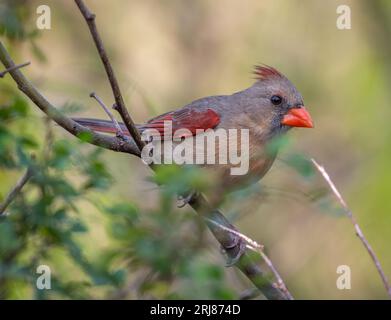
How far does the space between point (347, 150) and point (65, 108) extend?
13.0 feet

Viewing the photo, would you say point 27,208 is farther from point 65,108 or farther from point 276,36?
point 276,36

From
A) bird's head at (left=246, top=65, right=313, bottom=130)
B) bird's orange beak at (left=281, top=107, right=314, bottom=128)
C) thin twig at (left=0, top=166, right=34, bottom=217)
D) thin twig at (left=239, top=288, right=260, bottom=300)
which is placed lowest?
thin twig at (left=239, top=288, right=260, bottom=300)

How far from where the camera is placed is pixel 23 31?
150 inches

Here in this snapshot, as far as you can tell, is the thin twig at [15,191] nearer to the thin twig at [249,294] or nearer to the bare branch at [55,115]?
the bare branch at [55,115]

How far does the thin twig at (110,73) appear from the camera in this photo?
2.40 metres

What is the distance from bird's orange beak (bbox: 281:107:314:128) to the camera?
4328 millimetres

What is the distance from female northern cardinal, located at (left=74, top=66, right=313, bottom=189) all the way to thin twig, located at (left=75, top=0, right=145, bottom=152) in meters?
1.36

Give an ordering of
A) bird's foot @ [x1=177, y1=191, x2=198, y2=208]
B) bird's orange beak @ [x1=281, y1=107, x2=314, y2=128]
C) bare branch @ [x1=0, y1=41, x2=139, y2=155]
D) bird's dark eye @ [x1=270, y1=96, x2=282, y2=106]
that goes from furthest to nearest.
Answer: bird's dark eye @ [x1=270, y1=96, x2=282, y2=106], bird's orange beak @ [x1=281, y1=107, x2=314, y2=128], bird's foot @ [x1=177, y1=191, x2=198, y2=208], bare branch @ [x1=0, y1=41, x2=139, y2=155]

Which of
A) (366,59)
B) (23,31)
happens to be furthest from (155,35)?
(23,31)

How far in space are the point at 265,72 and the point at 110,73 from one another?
2.09m

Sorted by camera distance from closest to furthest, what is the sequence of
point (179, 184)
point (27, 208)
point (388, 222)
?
point (179, 184) < point (27, 208) < point (388, 222)

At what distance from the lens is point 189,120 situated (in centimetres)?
429

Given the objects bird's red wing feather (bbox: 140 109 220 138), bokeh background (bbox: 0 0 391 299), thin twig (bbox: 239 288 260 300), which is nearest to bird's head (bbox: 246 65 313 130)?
bird's red wing feather (bbox: 140 109 220 138)

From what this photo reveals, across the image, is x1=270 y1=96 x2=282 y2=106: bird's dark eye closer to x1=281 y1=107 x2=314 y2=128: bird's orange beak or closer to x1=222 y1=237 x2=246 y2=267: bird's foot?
x1=281 y1=107 x2=314 y2=128: bird's orange beak
